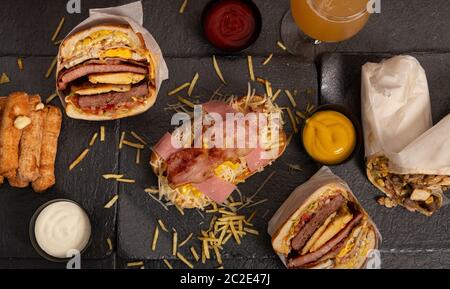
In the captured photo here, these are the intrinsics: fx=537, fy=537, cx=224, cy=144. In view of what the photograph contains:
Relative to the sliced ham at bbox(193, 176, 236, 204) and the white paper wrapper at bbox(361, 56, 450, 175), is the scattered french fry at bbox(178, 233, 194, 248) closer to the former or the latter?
the sliced ham at bbox(193, 176, 236, 204)

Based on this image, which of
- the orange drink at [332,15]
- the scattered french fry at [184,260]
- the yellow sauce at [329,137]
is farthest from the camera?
the scattered french fry at [184,260]

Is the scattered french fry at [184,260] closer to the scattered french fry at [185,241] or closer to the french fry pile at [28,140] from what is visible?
the scattered french fry at [185,241]

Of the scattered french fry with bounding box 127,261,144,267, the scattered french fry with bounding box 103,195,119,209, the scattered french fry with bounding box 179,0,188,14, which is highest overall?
the scattered french fry with bounding box 179,0,188,14

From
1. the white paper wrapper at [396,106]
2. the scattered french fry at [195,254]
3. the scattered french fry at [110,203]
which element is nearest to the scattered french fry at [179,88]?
the scattered french fry at [110,203]

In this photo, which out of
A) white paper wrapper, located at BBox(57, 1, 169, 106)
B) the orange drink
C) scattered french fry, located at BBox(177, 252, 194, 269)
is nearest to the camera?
the orange drink

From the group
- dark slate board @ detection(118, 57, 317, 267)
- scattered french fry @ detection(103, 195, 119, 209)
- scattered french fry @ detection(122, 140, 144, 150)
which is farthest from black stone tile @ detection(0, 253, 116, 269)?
scattered french fry @ detection(122, 140, 144, 150)

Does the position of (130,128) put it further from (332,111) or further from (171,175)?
(332,111)

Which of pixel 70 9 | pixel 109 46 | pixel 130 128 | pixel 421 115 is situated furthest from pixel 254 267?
pixel 70 9

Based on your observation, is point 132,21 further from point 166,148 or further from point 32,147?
point 32,147
